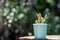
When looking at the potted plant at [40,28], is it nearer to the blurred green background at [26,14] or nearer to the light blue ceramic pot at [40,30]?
the light blue ceramic pot at [40,30]

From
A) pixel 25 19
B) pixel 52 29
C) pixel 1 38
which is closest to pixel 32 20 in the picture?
pixel 25 19

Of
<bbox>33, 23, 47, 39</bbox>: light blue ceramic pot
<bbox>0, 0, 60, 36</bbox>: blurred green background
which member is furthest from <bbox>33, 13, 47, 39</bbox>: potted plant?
<bbox>0, 0, 60, 36</bbox>: blurred green background

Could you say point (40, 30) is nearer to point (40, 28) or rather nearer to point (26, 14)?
point (40, 28)

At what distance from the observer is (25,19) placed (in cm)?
357

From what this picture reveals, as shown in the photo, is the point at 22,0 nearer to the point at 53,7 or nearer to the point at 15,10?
the point at 15,10

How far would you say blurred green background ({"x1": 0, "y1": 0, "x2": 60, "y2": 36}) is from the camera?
11.2ft

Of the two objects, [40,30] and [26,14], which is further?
[26,14]

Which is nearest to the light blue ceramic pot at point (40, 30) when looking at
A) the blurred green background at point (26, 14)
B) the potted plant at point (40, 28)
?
the potted plant at point (40, 28)

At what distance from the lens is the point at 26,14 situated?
11.7ft

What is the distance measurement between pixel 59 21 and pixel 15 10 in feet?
2.14

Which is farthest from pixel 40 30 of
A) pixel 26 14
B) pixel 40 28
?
pixel 26 14

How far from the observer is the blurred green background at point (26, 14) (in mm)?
3426

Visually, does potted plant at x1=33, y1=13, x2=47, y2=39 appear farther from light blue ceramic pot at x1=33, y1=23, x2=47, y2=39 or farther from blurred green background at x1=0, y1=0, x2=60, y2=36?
blurred green background at x1=0, y1=0, x2=60, y2=36

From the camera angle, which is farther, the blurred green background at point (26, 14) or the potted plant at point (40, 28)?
the blurred green background at point (26, 14)
